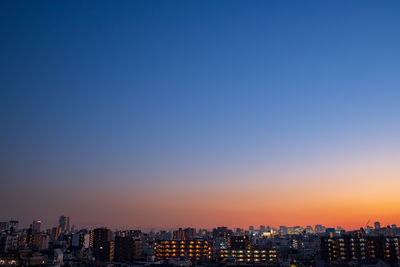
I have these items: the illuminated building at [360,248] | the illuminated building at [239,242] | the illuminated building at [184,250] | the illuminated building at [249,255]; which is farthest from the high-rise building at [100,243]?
the illuminated building at [360,248]

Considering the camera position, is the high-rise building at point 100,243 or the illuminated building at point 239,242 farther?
the illuminated building at point 239,242

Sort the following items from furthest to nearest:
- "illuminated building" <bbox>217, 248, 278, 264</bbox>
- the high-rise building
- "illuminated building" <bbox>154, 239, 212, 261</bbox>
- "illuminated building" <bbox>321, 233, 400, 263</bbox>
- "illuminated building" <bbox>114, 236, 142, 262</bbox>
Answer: the high-rise building, "illuminated building" <bbox>217, 248, 278, 264</bbox>, "illuminated building" <bbox>114, 236, 142, 262</bbox>, "illuminated building" <bbox>154, 239, 212, 261</bbox>, "illuminated building" <bbox>321, 233, 400, 263</bbox>

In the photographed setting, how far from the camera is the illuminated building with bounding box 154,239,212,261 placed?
371 ft

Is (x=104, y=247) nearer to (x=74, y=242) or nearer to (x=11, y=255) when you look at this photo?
(x=74, y=242)

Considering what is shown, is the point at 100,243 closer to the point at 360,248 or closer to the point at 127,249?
the point at 127,249

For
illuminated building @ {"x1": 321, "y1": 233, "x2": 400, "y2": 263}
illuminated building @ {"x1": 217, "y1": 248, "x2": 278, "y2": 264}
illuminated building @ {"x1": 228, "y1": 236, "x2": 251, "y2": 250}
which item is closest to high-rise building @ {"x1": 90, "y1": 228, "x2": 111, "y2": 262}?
illuminated building @ {"x1": 217, "y1": 248, "x2": 278, "y2": 264}

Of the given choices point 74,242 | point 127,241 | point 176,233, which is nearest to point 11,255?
point 127,241

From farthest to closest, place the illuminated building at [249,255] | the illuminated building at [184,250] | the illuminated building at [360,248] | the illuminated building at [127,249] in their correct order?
the illuminated building at [249,255] < the illuminated building at [127,249] < the illuminated building at [184,250] < the illuminated building at [360,248]

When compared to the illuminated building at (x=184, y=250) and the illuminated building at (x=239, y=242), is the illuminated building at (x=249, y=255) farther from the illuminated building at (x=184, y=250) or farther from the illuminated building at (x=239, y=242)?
the illuminated building at (x=239, y=242)

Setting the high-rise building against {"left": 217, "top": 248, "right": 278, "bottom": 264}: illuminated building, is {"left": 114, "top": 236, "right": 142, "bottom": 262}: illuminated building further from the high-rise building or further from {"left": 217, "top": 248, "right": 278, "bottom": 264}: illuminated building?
{"left": 217, "top": 248, "right": 278, "bottom": 264}: illuminated building

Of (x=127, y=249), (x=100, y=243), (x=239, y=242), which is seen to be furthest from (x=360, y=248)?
(x=100, y=243)

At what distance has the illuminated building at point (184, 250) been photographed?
11306 centimetres

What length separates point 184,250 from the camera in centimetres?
11338

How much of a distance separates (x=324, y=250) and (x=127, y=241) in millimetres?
64899
